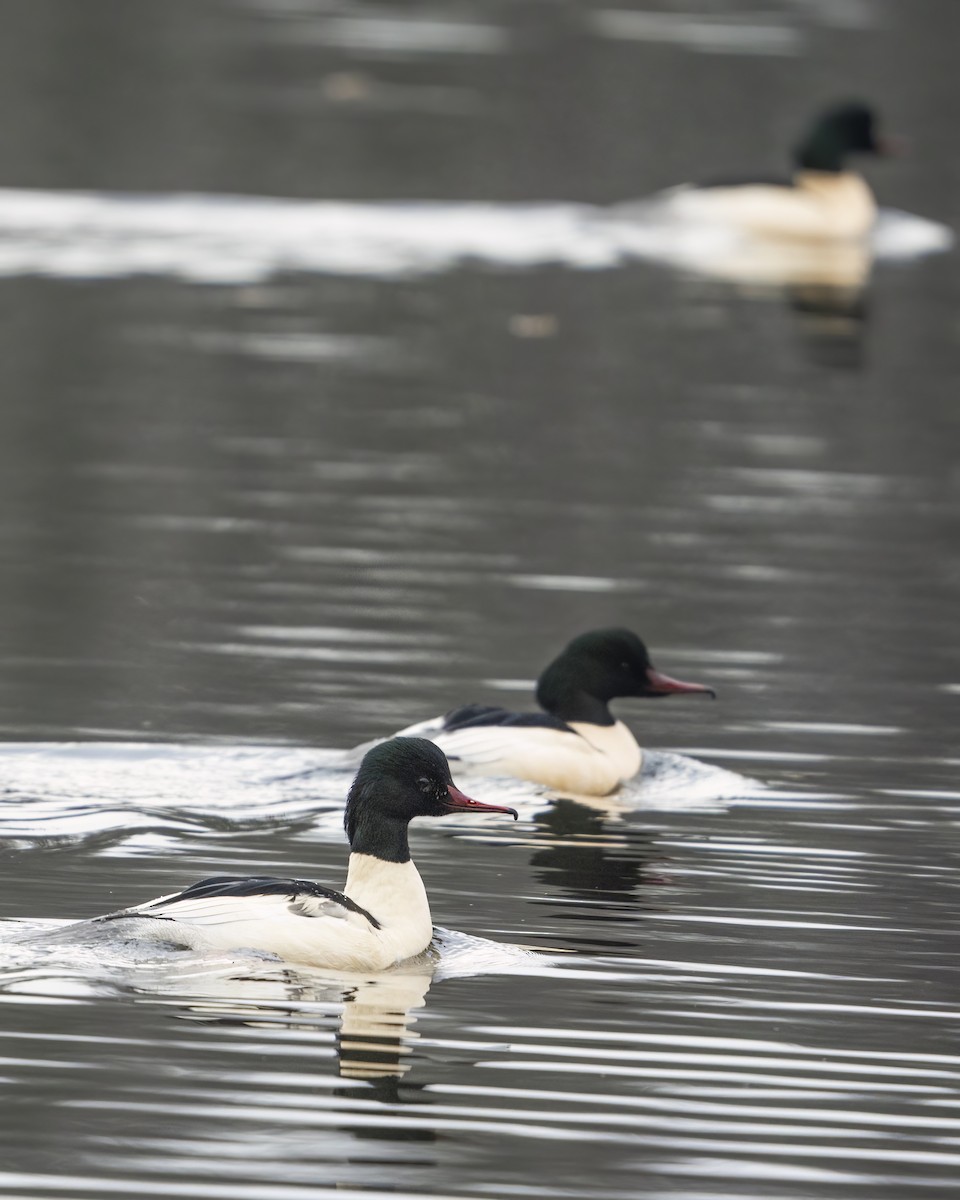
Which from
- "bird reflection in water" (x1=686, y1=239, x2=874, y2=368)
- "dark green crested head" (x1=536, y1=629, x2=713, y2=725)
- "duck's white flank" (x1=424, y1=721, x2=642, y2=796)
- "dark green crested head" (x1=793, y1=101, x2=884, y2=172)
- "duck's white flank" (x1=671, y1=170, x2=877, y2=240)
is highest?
"dark green crested head" (x1=793, y1=101, x2=884, y2=172)

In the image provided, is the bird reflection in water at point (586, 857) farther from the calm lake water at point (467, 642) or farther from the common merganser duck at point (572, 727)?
the common merganser duck at point (572, 727)

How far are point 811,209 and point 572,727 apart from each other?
18447 millimetres

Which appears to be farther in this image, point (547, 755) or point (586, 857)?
point (547, 755)

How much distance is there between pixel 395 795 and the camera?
27.1ft

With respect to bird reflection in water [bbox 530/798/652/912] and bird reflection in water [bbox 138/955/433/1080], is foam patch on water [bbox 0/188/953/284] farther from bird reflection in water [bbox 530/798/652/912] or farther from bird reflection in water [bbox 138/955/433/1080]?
bird reflection in water [bbox 138/955/433/1080]

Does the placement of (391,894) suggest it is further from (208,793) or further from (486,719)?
(486,719)

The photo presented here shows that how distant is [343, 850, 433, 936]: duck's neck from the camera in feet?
26.2

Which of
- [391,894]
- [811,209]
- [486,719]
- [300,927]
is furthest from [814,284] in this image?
[300,927]

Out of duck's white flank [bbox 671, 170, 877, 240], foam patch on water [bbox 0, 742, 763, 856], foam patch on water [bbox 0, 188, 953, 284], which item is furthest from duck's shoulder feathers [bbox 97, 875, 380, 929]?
duck's white flank [bbox 671, 170, 877, 240]

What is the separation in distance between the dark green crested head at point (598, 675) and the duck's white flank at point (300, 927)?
11.2ft

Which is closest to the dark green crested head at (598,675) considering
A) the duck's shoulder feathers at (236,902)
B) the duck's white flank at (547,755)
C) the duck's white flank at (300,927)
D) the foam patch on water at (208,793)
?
the duck's white flank at (547,755)

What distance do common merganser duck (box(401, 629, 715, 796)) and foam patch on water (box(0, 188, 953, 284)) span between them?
1329cm

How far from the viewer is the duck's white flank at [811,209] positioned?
92.4 ft

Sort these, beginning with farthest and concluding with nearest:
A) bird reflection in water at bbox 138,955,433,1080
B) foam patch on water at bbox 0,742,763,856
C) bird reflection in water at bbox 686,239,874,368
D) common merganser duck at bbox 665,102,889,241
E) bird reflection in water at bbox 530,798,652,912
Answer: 1. common merganser duck at bbox 665,102,889,241
2. bird reflection in water at bbox 686,239,874,368
3. foam patch on water at bbox 0,742,763,856
4. bird reflection in water at bbox 530,798,652,912
5. bird reflection in water at bbox 138,955,433,1080
